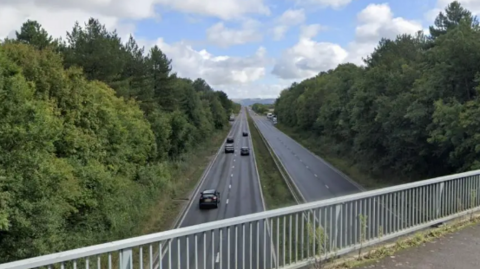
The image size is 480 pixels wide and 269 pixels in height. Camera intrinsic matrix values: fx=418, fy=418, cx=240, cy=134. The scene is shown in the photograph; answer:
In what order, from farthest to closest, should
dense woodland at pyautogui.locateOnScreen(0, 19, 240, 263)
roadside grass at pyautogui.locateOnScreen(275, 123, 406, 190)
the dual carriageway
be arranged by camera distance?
roadside grass at pyautogui.locateOnScreen(275, 123, 406, 190) < dense woodland at pyautogui.locateOnScreen(0, 19, 240, 263) < the dual carriageway

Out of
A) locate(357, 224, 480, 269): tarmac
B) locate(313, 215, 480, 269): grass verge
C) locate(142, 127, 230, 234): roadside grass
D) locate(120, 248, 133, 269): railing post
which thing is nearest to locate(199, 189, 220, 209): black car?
locate(142, 127, 230, 234): roadside grass

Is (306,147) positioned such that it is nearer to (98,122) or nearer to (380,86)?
(380,86)

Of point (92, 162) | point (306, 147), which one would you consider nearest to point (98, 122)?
point (92, 162)

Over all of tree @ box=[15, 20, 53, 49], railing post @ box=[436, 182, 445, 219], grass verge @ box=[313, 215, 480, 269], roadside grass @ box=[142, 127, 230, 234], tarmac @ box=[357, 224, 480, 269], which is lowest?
roadside grass @ box=[142, 127, 230, 234]

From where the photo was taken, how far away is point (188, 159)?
46.7 meters

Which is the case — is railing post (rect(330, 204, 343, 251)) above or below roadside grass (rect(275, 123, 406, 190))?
above

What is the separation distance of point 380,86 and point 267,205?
1389 centimetres

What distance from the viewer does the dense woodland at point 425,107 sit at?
796 inches

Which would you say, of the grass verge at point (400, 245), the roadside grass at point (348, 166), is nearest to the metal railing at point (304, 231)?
the grass verge at point (400, 245)

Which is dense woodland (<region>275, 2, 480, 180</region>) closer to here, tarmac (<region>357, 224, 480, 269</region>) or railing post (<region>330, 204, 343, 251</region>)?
tarmac (<region>357, 224, 480, 269</region>)

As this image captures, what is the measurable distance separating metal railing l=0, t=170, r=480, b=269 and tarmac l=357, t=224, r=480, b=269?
38 cm

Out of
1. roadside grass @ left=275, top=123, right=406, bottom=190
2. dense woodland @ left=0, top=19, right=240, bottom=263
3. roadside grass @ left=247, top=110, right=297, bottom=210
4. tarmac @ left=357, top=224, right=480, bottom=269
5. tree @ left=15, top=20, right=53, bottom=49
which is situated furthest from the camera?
roadside grass @ left=275, top=123, right=406, bottom=190

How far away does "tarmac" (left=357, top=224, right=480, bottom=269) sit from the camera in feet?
17.0

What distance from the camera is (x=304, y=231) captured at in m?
5.28
